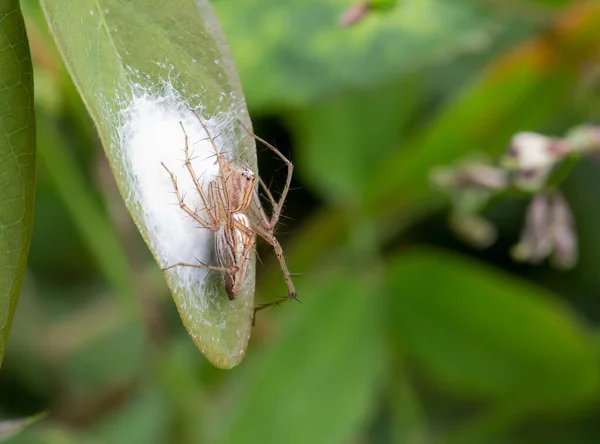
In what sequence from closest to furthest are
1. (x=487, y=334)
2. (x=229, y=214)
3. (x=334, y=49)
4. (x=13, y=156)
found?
(x=13, y=156) → (x=229, y=214) → (x=334, y=49) → (x=487, y=334)

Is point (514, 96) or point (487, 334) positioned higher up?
point (514, 96)

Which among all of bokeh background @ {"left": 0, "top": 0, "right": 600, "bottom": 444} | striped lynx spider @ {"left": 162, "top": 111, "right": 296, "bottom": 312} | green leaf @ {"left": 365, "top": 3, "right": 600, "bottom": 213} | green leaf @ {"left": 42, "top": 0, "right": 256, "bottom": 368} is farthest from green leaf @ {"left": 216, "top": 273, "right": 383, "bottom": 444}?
green leaf @ {"left": 42, "top": 0, "right": 256, "bottom": 368}

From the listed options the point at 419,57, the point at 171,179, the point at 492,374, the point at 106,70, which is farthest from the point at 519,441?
the point at 106,70

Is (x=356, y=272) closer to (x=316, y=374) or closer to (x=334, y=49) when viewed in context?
(x=316, y=374)

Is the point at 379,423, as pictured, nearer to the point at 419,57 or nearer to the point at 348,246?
the point at 348,246

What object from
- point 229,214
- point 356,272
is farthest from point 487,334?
point 229,214

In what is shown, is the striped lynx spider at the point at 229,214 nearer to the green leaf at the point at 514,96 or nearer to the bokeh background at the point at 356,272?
the bokeh background at the point at 356,272
